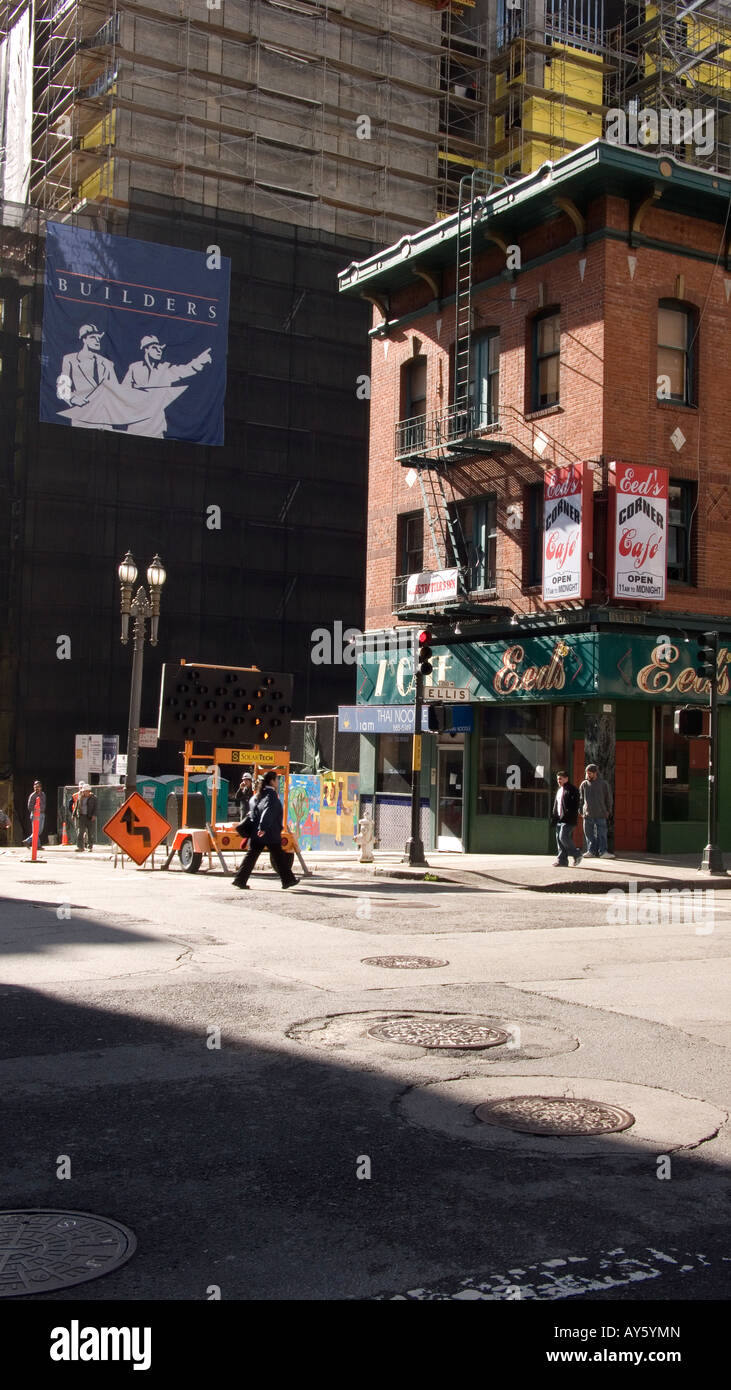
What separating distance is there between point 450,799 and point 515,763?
2.52m

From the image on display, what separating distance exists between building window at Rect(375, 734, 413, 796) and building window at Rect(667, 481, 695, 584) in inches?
318

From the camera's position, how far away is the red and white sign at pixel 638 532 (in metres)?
25.3

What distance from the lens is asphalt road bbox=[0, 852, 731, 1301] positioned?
4.76m

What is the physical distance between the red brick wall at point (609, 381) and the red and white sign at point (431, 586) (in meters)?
0.67

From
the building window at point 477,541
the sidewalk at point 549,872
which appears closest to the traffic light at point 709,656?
the sidewalk at point 549,872

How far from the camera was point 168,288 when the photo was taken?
45.9 metres

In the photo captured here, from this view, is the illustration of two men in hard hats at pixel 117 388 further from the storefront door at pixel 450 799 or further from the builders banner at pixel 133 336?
the storefront door at pixel 450 799

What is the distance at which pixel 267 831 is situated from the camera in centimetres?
1880

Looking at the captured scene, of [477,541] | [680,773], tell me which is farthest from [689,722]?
[477,541]

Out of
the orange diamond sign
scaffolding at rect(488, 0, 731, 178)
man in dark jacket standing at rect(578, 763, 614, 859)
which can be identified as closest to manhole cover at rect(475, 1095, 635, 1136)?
the orange diamond sign

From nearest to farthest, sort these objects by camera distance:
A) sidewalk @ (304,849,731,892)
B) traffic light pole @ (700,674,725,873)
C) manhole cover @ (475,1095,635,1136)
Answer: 1. manhole cover @ (475,1095,635,1136)
2. sidewalk @ (304,849,731,892)
3. traffic light pole @ (700,674,725,873)

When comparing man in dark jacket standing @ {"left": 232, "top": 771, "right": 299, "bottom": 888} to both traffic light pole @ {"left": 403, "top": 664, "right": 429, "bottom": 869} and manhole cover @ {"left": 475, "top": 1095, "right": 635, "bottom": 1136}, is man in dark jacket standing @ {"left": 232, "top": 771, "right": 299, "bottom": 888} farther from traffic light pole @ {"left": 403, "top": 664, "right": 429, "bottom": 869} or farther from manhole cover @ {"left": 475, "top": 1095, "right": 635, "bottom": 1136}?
manhole cover @ {"left": 475, "top": 1095, "right": 635, "bottom": 1136}

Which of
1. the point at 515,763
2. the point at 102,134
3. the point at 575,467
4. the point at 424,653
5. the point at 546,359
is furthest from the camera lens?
the point at 102,134

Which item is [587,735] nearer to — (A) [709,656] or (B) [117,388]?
(A) [709,656]
